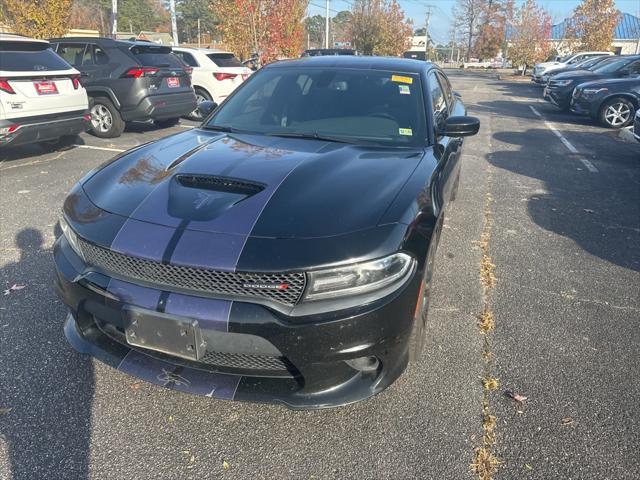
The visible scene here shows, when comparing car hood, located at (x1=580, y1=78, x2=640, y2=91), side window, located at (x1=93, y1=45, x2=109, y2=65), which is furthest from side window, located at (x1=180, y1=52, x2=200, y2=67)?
car hood, located at (x1=580, y1=78, x2=640, y2=91)

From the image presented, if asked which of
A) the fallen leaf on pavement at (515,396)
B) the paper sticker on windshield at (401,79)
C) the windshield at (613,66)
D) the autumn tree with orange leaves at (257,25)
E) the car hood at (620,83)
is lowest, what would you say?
the fallen leaf on pavement at (515,396)

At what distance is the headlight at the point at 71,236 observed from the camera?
2285mm

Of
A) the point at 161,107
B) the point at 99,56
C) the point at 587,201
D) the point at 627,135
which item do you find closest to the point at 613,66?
the point at 627,135

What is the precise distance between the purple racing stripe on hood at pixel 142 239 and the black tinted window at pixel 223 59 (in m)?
9.61

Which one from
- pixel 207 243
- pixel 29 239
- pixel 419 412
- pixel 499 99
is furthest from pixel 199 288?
pixel 499 99

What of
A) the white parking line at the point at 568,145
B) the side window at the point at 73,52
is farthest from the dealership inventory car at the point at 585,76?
the side window at the point at 73,52

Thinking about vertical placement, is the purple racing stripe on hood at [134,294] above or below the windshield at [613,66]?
below

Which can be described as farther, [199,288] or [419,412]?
[419,412]

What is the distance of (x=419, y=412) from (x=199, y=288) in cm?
125

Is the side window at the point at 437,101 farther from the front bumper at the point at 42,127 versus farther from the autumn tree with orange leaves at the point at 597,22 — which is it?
the autumn tree with orange leaves at the point at 597,22

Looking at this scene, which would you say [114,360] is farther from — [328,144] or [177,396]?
[328,144]

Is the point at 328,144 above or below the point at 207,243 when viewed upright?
above

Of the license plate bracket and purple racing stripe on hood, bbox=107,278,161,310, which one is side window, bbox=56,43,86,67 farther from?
the license plate bracket

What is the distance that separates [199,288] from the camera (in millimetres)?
1939
